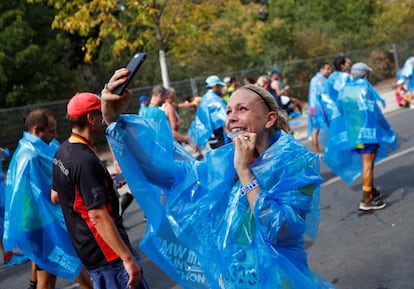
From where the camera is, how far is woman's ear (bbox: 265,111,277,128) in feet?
8.12

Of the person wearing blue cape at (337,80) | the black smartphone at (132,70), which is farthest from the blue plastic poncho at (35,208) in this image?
the person wearing blue cape at (337,80)

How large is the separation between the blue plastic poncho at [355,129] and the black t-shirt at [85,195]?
4030 mm

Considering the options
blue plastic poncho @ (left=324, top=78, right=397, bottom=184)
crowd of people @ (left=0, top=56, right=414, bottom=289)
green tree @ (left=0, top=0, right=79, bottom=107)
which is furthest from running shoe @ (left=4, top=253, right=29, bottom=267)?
green tree @ (left=0, top=0, right=79, bottom=107)

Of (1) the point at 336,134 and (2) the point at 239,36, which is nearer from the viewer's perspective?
(1) the point at 336,134

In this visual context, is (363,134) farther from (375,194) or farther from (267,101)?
(267,101)

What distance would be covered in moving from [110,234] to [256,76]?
15.8 meters

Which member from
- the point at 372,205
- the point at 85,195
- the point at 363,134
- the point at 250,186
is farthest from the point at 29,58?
the point at 250,186

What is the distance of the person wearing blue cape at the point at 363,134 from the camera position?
6.25 meters

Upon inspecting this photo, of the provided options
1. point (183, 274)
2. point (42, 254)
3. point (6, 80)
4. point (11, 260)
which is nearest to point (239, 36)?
point (6, 80)

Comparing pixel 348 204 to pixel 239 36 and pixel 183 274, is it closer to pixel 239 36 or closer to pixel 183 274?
pixel 183 274

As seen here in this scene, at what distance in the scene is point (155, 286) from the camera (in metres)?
4.94

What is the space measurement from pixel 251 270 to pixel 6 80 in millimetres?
13008

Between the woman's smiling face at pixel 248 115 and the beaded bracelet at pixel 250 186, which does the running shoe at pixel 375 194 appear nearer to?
the woman's smiling face at pixel 248 115

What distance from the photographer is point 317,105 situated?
996 cm
